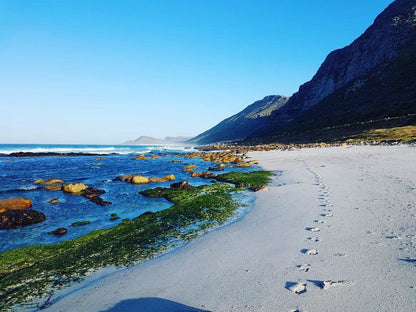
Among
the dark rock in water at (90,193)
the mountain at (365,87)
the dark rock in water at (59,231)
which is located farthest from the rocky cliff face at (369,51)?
the dark rock in water at (59,231)

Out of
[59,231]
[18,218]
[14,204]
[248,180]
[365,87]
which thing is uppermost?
[365,87]

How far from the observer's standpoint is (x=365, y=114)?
241 feet

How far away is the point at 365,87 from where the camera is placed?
93.8m

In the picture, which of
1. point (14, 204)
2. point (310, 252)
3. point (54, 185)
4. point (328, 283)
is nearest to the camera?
point (328, 283)

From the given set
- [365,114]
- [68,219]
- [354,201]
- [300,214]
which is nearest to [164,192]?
[68,219]

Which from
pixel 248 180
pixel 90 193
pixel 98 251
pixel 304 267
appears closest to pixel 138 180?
pixel 90 193

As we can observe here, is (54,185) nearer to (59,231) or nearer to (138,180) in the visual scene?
(138,180)

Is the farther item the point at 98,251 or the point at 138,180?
the point at 138,180

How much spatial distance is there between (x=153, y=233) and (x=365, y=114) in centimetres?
8253

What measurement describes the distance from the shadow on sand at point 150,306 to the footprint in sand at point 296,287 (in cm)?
188

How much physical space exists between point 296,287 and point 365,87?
111m

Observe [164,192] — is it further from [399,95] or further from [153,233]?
[399,95]

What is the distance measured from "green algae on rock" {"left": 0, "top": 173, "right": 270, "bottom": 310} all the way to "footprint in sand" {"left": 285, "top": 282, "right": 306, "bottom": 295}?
14.9ft

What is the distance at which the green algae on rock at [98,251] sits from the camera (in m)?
6.75
